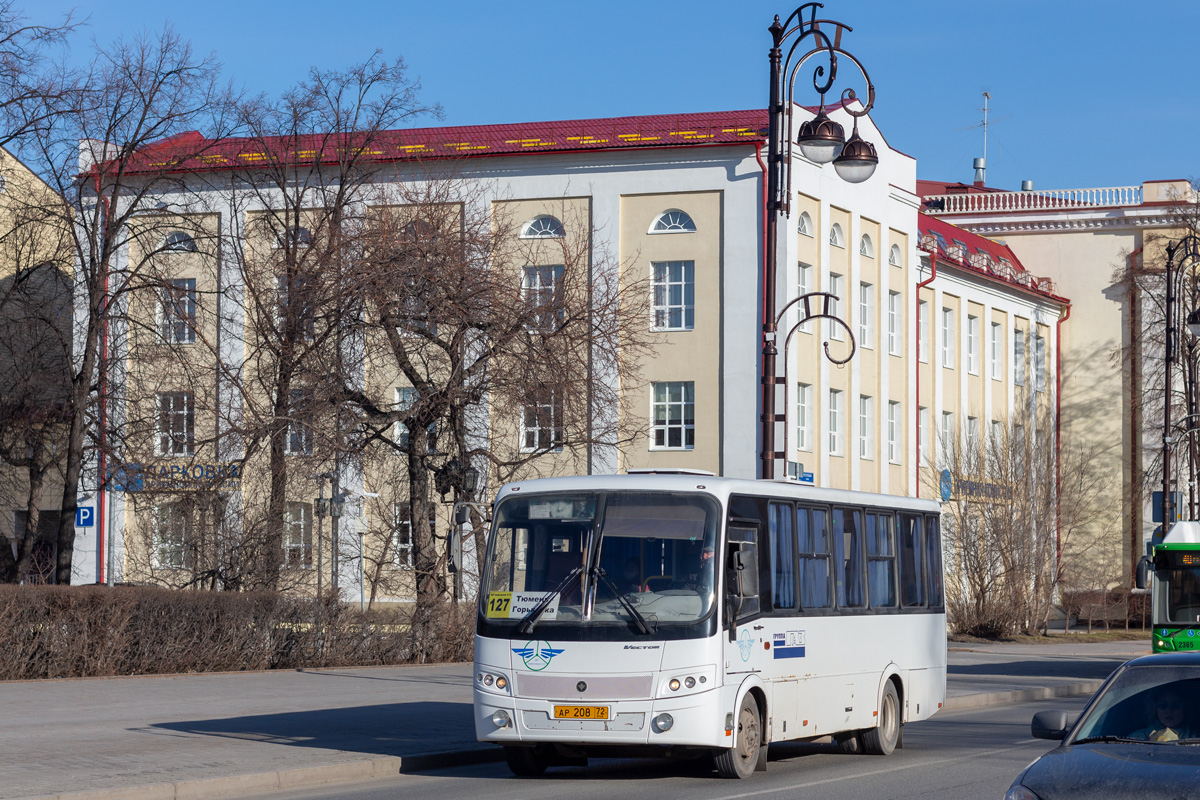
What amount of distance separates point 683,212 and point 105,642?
93.9 ft

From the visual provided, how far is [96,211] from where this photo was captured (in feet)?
105

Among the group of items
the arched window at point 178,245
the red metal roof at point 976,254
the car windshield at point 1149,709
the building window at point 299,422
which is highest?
the red metal roof at point 976,254

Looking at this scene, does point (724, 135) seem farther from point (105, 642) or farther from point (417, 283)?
point (105, 642)

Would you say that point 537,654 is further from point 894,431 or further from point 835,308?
point 894,431

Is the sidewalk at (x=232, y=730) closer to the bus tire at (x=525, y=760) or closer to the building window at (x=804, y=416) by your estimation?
the bus tire at (x=525, y=760)

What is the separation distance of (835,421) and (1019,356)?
1788 centimetres

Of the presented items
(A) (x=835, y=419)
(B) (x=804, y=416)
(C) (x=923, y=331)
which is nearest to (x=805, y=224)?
(B) (x=804, y=416)

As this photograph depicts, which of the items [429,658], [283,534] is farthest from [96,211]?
[429,658]

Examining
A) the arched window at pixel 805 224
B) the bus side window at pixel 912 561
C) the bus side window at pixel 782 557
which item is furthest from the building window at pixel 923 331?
the bus side window at pixel 782 557

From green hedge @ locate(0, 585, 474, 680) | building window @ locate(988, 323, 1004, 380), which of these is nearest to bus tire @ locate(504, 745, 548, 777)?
green hedge @ locate(0, 585, 474, 680)

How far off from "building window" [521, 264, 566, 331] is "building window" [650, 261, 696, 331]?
17.4m

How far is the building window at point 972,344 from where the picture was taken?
6172 centimetres

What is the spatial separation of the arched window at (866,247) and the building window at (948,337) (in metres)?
7.47

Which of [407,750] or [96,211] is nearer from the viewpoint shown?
[407,750]
